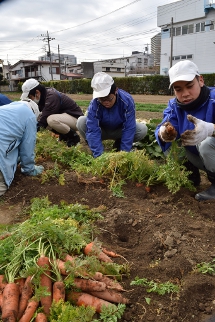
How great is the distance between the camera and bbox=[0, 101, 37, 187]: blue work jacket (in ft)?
11.8

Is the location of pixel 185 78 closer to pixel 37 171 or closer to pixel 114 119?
pixel 114 119

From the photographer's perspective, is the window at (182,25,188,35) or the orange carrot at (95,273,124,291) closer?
the orange carrot at (95,273,124,291)

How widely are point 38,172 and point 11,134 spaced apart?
75 centimetres

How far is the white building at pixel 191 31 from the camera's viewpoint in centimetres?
3475

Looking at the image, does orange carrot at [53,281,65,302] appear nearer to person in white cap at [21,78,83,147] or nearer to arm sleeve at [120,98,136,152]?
arm sleeve at [120,98,136,152]

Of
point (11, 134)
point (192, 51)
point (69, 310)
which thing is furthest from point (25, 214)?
point (192, 51)

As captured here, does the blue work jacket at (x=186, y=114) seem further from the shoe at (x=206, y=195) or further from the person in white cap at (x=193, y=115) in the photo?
the shoe at (x=206, y=195)

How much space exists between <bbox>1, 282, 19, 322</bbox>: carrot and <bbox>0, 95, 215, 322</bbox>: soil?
2.03 feet

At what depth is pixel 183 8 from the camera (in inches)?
1438

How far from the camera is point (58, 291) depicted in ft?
5.97

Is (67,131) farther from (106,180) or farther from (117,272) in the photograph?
(117,272)

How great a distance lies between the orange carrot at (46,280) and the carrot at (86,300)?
0.45 ft

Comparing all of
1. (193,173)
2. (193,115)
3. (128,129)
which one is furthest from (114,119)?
(193,115)

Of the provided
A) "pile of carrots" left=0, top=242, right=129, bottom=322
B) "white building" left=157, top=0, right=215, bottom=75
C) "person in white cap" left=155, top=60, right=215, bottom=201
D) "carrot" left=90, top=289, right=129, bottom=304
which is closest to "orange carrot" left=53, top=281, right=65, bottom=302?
"pile of carrots" left=0, top=242, right=129, bottom=322
